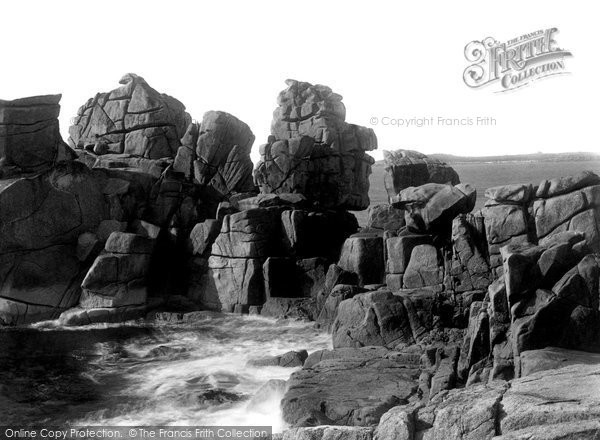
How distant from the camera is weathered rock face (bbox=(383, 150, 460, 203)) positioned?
1432 inches

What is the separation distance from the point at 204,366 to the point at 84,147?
2335 cm

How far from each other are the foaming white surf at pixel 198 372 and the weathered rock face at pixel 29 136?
35.4ft

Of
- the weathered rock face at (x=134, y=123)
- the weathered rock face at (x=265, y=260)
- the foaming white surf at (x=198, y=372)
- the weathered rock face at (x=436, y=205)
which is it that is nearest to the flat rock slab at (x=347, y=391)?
the foaming white surf at (x=198, y=372)

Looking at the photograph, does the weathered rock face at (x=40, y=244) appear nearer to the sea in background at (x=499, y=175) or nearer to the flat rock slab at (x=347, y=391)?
the flat rock slab at (x=347, y=391)

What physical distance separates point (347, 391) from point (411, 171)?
20240 millimetres

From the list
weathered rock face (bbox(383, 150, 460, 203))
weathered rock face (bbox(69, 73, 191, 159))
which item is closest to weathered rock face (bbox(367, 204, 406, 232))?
weathered rock face (bbox(383, 150, 460, 203))

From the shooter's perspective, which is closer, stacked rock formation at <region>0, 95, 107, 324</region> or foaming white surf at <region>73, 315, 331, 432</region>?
foaming white surf at <region>73, 315, 331, 432</region>

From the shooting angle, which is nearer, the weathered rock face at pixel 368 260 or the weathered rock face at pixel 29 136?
the weathered rock face at pixel 368 260

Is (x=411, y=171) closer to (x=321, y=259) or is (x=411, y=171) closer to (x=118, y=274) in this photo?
(x=321, y=259)

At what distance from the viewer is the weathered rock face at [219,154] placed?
4016 centimetres

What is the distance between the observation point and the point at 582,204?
23734 millimetres

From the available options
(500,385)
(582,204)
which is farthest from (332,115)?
(500,385)

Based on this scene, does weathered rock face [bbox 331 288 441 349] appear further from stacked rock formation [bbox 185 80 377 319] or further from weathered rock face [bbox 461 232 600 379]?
stacked rock formation [bbox 185 80 377 319]

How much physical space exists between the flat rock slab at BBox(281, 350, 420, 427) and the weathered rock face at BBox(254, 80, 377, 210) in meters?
21.2
